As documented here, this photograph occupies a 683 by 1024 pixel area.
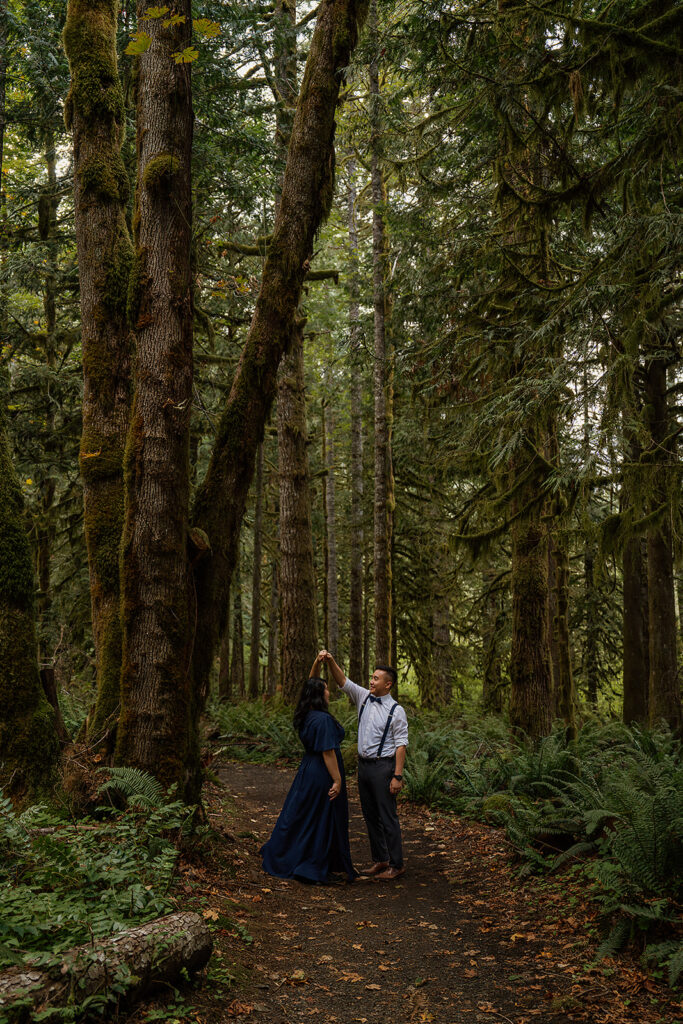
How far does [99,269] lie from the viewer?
686 cm

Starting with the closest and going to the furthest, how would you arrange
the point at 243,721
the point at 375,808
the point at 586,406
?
the point at 586,406, the point at 375,808, the point at 243,721

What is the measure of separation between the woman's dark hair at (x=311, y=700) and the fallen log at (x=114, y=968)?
338 cm

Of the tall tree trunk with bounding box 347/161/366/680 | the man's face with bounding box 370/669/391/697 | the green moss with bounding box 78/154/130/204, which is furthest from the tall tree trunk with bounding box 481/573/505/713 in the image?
the green moss with bounding box 78/154/130/204

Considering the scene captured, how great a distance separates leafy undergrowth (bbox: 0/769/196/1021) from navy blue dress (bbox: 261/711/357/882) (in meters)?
1.91

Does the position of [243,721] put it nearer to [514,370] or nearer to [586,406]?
[514,370]

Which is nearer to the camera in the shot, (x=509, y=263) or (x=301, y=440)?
(x=509, y=263)

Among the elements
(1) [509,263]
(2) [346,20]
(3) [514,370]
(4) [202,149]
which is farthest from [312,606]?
(2) [346,20]

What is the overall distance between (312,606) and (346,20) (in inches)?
387

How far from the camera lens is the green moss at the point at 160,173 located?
595 centimetres

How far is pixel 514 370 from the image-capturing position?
411 inches

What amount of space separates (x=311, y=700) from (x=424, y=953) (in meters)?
2.68

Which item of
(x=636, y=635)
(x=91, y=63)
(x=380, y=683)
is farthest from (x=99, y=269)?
(x=636, y=635)

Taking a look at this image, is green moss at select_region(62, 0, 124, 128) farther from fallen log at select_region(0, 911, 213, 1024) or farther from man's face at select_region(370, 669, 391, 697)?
fallen log at select_region(0, 911, 213, 1024)

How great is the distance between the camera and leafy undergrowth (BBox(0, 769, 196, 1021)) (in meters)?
3.29
